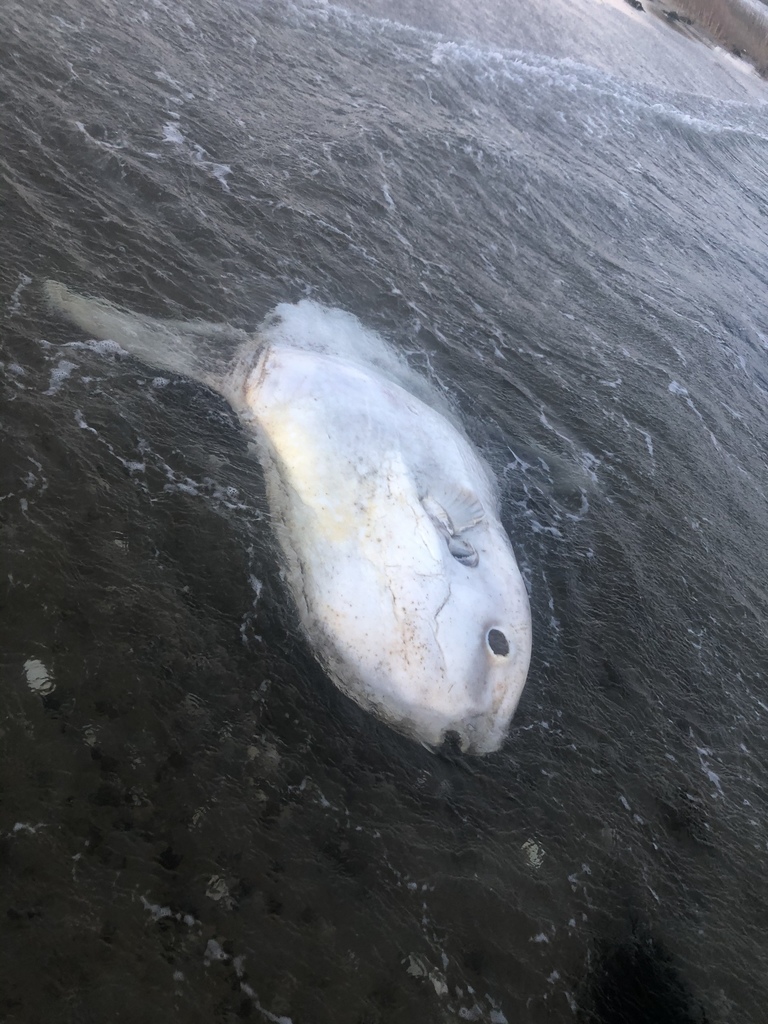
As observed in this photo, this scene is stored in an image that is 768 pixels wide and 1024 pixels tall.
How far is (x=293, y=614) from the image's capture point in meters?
6.49

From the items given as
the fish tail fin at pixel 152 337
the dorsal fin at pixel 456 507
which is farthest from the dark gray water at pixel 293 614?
the dorsal fin at pixel 456 507

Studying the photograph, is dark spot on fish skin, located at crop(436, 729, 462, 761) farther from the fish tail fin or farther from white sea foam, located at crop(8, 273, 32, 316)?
white sea foam, located at crop(8, 273, 32, 316)

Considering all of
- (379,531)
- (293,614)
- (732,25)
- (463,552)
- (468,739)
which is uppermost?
(732,25)

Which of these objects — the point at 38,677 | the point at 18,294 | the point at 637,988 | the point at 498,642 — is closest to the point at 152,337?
the point at 18,294

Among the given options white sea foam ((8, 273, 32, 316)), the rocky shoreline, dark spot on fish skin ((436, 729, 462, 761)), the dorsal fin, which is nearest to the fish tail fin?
white sea foam ((8, 273, 32, 316))

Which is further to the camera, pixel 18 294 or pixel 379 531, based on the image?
pixel 18 294

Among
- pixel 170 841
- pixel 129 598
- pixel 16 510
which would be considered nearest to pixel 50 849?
pixel 170 841

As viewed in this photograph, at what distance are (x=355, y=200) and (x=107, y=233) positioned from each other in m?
4.36

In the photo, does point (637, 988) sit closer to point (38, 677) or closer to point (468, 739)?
point (468, 739)

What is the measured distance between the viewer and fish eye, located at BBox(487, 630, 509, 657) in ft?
20.2

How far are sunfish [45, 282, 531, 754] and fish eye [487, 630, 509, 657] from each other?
0.04 feet

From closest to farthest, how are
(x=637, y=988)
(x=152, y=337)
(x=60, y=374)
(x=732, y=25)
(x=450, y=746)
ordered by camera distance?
(x=637, y=988) < (x=450, y=746) < (x=60, y=374) < (x=152, y=337) < (x=732, y=25)

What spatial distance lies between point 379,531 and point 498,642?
134cm

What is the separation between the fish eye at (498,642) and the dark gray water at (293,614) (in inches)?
35.2
